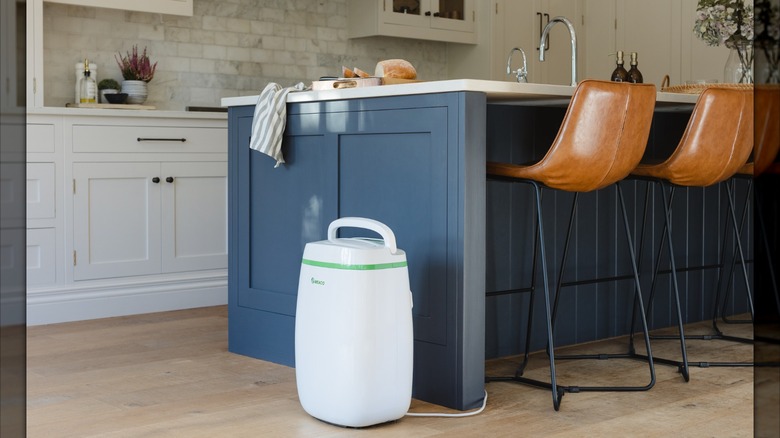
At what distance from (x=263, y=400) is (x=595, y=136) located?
1263 millimetres

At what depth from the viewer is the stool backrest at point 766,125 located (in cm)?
120

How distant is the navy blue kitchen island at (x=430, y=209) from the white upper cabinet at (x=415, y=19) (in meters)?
2.42

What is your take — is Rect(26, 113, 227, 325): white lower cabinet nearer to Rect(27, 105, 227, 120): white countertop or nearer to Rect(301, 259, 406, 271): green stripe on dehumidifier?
Rect(27, 105, 227, 120): white countertop

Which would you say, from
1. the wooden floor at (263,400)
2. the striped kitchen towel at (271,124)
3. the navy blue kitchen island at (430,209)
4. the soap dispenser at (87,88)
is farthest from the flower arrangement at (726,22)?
the soap dispenser at (87,88)

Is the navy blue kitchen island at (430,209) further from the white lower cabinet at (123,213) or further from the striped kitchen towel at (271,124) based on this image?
the white lower cabinet at (123,213)

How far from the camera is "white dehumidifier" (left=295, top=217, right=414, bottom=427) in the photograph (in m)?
2.63

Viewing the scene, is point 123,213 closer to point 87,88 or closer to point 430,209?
point 87,88

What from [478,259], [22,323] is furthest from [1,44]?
[478,259]

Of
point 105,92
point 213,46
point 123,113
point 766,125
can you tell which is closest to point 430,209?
point 766,125

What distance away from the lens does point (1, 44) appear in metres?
1.23

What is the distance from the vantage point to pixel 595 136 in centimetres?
281

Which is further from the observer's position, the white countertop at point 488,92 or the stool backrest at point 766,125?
the white countertop at point 488,92

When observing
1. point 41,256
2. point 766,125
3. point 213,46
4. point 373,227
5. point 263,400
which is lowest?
point 263,400

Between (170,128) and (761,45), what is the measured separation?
3.77 m
